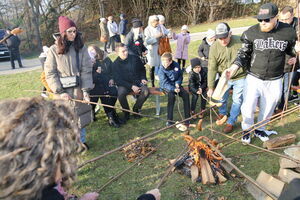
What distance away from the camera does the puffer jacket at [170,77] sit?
16.6 ft

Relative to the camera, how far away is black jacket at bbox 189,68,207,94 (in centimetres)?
524

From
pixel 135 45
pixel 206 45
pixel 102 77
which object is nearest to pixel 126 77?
pixel 102 77

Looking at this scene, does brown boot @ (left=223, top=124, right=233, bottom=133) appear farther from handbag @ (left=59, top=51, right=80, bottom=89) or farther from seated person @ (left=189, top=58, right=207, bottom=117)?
handbag @ (left=59, top=51, right=80, bottom=89)

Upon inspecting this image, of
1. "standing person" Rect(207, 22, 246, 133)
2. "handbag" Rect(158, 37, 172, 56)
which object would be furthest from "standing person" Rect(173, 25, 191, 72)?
"standing person" Rect(207, 22, 246, 133)

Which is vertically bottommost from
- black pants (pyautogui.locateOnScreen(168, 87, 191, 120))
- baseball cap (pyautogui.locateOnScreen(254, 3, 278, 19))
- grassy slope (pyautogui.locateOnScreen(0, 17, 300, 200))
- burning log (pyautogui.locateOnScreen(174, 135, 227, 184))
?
grassy slope (pyautogui.locateOnScreen(0, 17, 300, 200))

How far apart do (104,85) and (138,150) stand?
195 centimetres

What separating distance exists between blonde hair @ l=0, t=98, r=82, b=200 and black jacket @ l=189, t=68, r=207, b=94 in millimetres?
4204

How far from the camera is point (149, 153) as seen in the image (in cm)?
391

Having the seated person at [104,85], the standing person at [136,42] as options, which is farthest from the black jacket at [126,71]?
the standing person at [136,42]

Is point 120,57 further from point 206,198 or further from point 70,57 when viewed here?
point 206,198

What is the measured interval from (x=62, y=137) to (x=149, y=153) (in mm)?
2787

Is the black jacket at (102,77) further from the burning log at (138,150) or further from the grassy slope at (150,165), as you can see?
the burning log at (138,150)

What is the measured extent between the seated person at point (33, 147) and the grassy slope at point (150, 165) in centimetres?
219

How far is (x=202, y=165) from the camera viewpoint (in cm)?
333
